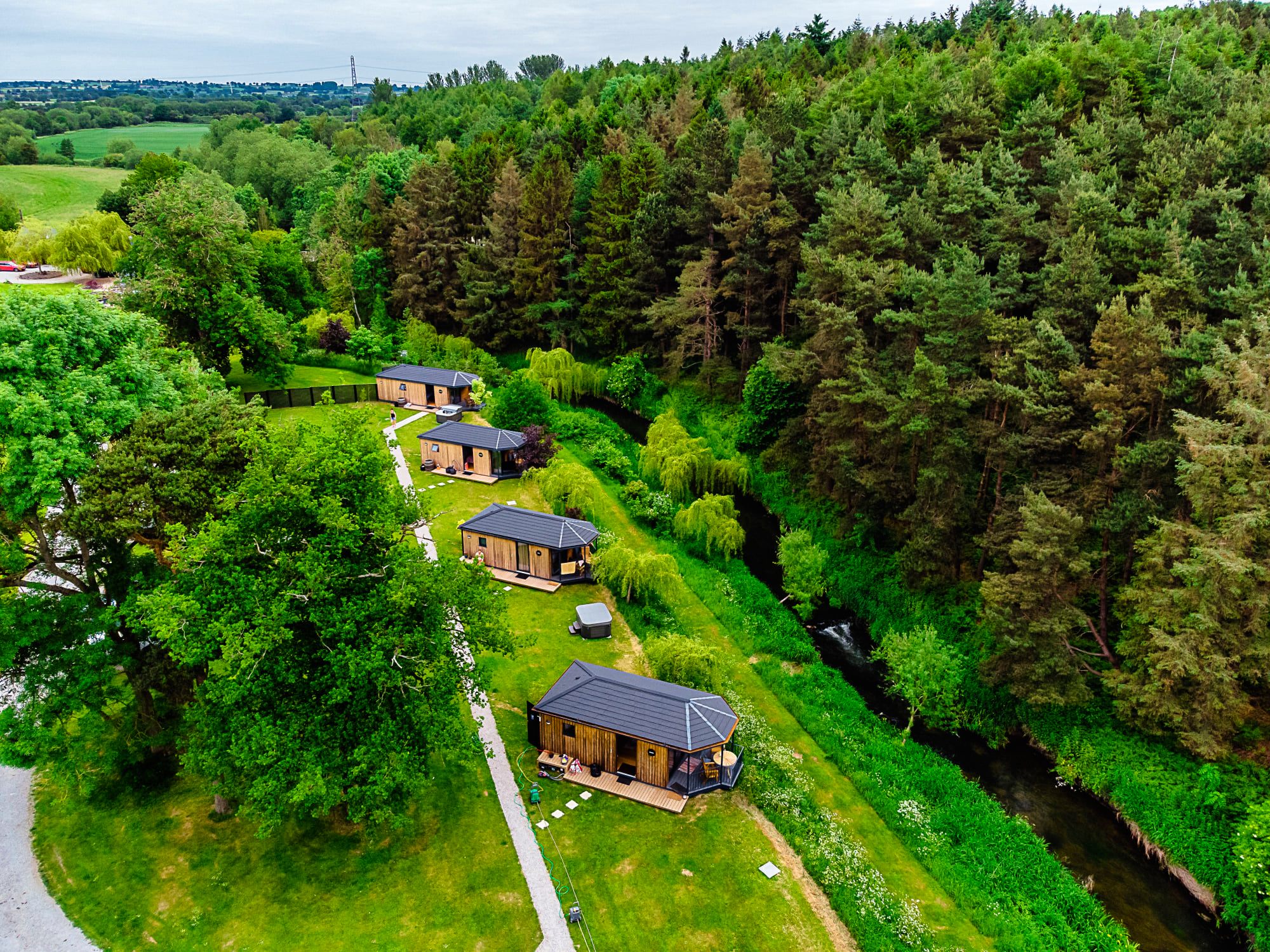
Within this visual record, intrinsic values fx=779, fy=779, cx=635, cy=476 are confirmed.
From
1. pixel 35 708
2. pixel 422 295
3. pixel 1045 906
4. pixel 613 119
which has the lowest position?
pixel 1045 906

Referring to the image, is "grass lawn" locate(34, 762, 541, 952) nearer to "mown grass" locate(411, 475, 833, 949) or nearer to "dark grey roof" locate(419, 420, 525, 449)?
"mown grass" locate(411, 475, 833, 949)

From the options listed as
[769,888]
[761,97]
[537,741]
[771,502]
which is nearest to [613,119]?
[761,97]

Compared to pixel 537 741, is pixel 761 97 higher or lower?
higher

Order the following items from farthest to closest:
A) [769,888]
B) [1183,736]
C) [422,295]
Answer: [422,295] < [1183,736] < [769,888]

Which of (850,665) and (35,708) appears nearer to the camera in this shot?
(35,708)

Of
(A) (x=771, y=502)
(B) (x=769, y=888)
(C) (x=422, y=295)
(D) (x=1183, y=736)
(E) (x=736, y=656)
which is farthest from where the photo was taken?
(C) (x=422, y=295)

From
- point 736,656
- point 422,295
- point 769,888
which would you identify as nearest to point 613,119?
point 422,295

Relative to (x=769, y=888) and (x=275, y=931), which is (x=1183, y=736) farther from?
(x=275, y=931)

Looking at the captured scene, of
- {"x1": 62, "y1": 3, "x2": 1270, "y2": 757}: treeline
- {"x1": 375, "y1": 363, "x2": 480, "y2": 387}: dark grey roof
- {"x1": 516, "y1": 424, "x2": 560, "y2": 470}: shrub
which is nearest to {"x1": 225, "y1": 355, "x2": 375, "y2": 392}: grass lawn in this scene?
{"x1": 62, "y1": 3, "x2": 1270, "y2": 757}: treeline
